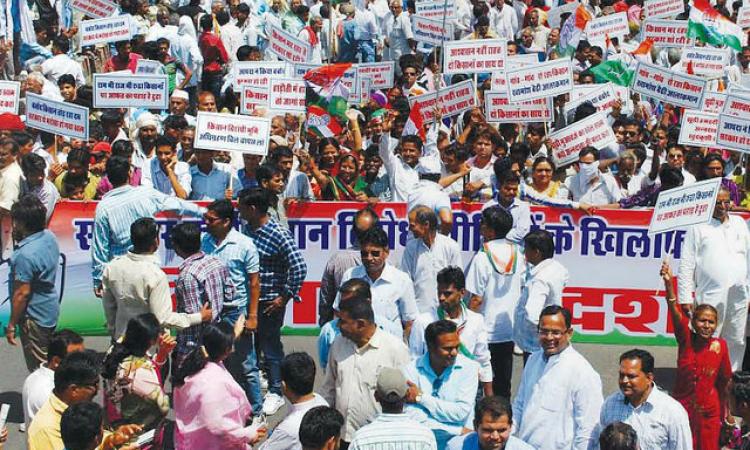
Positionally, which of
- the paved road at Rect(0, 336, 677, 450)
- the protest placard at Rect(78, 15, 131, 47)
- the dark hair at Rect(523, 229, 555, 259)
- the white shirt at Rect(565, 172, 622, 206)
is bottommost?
the paved road at Rect(0, 336, 677, 450)

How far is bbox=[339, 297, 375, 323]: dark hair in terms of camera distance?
7055mm

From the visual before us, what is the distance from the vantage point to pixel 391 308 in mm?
8305

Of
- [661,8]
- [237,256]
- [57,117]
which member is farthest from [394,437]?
[661,8]

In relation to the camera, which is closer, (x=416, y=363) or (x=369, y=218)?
(x=416, y=363)

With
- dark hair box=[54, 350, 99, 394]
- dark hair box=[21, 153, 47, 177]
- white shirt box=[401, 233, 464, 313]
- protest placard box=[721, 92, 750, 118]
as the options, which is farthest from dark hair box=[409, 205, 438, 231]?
protest placard box=[721, 92, 750, 118]

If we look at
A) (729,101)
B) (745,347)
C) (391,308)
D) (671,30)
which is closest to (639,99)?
(671,30)

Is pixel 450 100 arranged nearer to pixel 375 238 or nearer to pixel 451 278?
pixel 375 238

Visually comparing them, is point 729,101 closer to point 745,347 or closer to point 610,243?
point 610,243

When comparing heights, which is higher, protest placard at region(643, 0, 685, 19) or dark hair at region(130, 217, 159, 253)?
protest placard at region(643, 0, 685, 19)

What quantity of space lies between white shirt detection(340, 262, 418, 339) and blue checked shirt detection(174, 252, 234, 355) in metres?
0.83

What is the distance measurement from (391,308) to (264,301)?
1481 millimetres

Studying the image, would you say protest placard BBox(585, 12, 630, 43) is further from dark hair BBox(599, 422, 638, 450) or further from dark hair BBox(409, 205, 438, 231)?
dark hair BBox(599, 422, 638, 450)

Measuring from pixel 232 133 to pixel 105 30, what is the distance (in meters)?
4.49

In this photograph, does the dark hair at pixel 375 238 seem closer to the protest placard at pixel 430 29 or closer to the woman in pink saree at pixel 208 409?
the woman in pink saree at pixel 208 409
